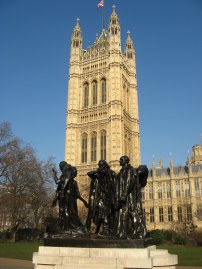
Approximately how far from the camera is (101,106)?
168 feet

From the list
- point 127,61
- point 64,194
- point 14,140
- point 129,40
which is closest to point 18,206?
point 14,140

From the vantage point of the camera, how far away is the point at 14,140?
87.4 ft

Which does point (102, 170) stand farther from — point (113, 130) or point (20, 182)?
point (113, 130)

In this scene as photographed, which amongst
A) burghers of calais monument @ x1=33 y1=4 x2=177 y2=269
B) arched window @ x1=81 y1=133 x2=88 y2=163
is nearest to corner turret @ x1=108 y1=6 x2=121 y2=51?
burghers of calais monument @ x1=33 y1=4 x2=177 y2=269

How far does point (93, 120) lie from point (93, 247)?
146 feet

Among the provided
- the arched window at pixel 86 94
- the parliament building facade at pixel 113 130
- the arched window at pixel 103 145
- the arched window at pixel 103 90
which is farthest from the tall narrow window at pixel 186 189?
the arched window at pixel 86 94

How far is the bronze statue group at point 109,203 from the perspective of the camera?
23.9ft

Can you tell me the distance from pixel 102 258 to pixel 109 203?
71.7 inches

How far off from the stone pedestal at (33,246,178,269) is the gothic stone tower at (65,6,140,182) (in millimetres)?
38165

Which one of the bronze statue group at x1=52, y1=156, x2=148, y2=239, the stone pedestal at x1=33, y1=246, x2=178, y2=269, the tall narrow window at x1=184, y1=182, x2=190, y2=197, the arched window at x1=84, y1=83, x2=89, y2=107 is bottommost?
the stone pedestal at x1=33, y1=246, x2=178, y2=269

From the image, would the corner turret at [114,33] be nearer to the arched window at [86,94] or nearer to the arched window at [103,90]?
the arched window at [103,90]

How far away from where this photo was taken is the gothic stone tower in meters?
48.2

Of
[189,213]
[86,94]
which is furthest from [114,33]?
[189,213]

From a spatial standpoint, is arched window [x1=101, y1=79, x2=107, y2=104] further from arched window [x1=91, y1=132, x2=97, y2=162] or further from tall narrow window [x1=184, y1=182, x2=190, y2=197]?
tall narrow window [x1=184, y1=182, x2=190, y2=197]
